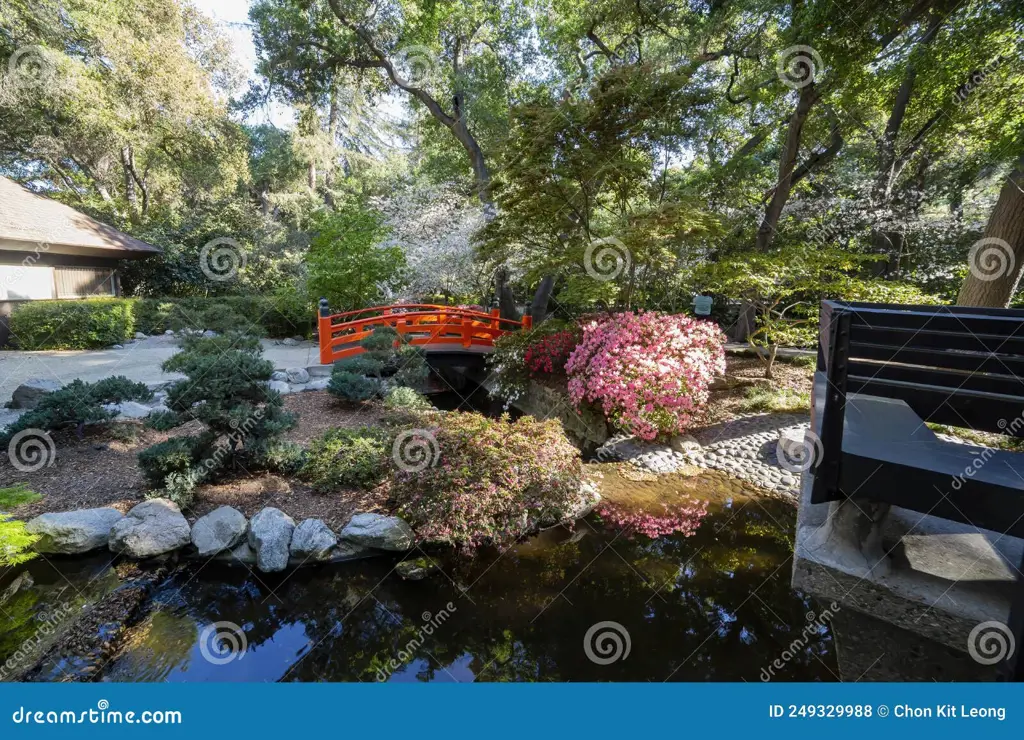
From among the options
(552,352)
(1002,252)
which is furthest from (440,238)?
(1002,252)

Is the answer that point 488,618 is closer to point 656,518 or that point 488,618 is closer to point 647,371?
point 656,518

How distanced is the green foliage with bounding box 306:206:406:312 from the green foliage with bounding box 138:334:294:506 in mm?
6876

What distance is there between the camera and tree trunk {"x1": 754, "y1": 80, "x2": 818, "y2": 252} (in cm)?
796

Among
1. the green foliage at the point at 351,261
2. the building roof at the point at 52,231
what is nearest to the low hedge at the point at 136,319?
the building roof at the point at 52,231

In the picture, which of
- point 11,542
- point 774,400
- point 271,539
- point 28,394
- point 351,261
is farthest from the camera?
point 351,261

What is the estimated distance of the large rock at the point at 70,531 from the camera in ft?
12.2

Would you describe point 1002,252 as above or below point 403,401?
above

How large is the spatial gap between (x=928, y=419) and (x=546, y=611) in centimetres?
280

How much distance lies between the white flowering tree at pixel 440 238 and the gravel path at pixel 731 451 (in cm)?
732

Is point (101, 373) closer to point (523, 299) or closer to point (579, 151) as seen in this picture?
point (579, 151)

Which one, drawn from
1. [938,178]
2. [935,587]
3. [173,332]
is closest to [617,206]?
[935,587]

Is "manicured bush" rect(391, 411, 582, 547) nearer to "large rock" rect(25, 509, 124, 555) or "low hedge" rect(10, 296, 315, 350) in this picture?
"large rock" rect(25, 509, 124, 555)

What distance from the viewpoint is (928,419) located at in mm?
2928

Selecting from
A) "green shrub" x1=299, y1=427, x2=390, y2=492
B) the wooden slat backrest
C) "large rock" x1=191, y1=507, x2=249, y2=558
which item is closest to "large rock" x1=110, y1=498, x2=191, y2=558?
"large rock" x1=191, y1=507, x2=249, y2=558
